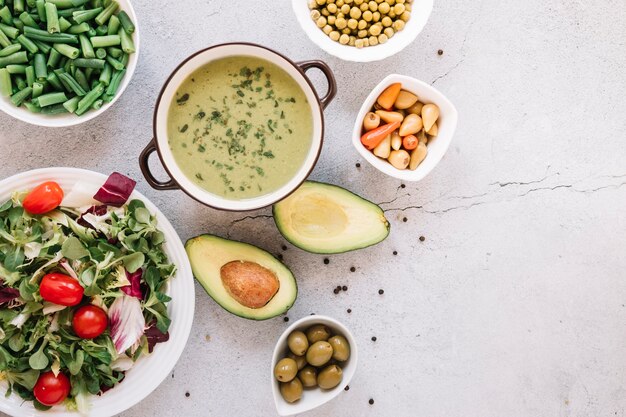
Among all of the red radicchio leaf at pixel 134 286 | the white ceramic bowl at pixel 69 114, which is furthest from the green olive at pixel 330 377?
the white ceramic bowl at pixel 69 114

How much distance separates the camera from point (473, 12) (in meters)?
1.91

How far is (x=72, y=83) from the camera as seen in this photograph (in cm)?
168

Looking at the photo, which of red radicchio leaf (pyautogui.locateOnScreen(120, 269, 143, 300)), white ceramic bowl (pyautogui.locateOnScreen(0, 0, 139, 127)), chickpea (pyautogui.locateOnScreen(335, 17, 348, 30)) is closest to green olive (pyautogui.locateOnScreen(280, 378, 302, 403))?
red radicchio leaf (pyautogui.locateOnScreen(120, 269, 143, 300))

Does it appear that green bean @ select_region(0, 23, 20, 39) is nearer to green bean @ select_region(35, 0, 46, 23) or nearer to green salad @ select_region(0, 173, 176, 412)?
green bean @ select_region(35, 0, 46, 23)

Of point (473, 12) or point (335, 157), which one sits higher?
point (473, 12)

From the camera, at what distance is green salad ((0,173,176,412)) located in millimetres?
1641

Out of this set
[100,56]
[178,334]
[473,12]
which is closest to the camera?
[100,56]

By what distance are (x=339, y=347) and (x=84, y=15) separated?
123 centimetres

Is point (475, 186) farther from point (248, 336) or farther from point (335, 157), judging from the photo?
point (248, 336)

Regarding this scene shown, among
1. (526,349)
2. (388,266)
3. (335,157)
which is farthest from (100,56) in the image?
(526,349)

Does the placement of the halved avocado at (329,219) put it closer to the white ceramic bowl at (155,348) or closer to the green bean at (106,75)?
the white ceramic bowl at (155,348)

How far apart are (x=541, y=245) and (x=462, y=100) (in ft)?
1.86

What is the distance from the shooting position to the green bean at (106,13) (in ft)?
5.54

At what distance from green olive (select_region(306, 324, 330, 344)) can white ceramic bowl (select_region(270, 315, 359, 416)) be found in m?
0.02
